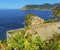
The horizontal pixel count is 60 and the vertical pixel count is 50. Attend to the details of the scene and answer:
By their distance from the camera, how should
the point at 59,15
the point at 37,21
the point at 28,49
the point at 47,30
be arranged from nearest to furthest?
the point at 28,49 < the point at 47,30 < the point at 37,21 < the point at 59,15

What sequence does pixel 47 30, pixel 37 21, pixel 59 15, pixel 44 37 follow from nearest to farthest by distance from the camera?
1. pixel 44 37
2. pixel 47 30
3. pixel 37 21
4. pixel 59 15

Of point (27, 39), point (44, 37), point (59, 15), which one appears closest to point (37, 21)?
point (59, 15)


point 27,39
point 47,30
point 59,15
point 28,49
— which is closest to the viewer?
point 28,49

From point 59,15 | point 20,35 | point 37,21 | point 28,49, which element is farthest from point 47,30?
point 59,15

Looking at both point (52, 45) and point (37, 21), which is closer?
point (52, 45)

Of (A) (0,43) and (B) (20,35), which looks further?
(A) (0,43)

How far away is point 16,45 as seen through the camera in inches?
1146

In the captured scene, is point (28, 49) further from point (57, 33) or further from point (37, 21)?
point (37, 21)

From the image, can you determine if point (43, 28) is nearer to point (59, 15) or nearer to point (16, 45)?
point (16, 45)

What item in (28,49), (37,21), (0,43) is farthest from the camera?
(37,21)

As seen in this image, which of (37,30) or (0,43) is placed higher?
(37,30)

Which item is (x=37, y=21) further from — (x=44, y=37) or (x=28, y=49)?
(x=28, y=49)

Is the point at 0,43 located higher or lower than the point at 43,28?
lower

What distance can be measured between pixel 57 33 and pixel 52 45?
7117 mm
